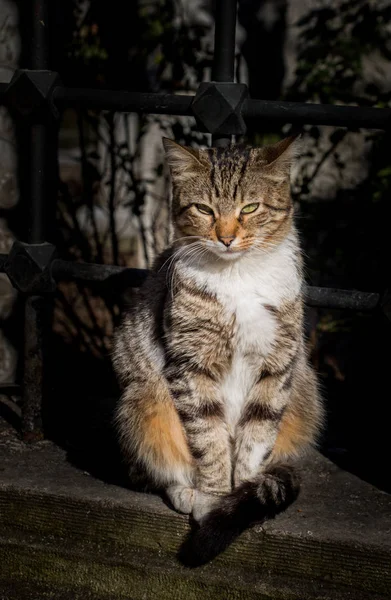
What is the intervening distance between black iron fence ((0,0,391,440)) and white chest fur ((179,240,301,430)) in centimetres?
13

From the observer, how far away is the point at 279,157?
2.29 m

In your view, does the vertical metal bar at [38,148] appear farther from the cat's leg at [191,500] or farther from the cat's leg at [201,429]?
the cat's leg at [191,500]

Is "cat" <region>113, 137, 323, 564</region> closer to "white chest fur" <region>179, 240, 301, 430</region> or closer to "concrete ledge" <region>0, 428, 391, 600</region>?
"white chest fur" <region>179, 240, 301, 430</region>

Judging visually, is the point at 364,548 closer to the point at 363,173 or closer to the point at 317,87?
the point at 317,87

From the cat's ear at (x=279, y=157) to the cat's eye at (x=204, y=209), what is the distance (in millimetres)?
200

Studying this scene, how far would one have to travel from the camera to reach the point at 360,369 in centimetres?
354

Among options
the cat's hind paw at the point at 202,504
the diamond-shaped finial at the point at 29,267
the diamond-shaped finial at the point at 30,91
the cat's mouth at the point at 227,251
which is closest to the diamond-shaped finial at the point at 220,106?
the cat's mouth at the point at 227,251

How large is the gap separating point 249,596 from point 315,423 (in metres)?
0.62

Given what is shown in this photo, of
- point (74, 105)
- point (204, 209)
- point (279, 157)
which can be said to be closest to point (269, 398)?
point (204, 209)

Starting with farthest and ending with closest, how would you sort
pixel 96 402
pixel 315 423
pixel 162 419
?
pixel 96 402 < pixel 315 423 < pixel 162 419

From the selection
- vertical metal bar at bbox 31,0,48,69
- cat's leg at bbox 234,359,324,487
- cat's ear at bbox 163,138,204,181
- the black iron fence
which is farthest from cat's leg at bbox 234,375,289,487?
vertical metal bar at bbox 31,0,48,69

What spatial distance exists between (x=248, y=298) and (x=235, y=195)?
0.32 m

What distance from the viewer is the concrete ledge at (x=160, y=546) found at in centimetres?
198

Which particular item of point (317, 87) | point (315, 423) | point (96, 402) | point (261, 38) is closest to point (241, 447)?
point (315, 423)
